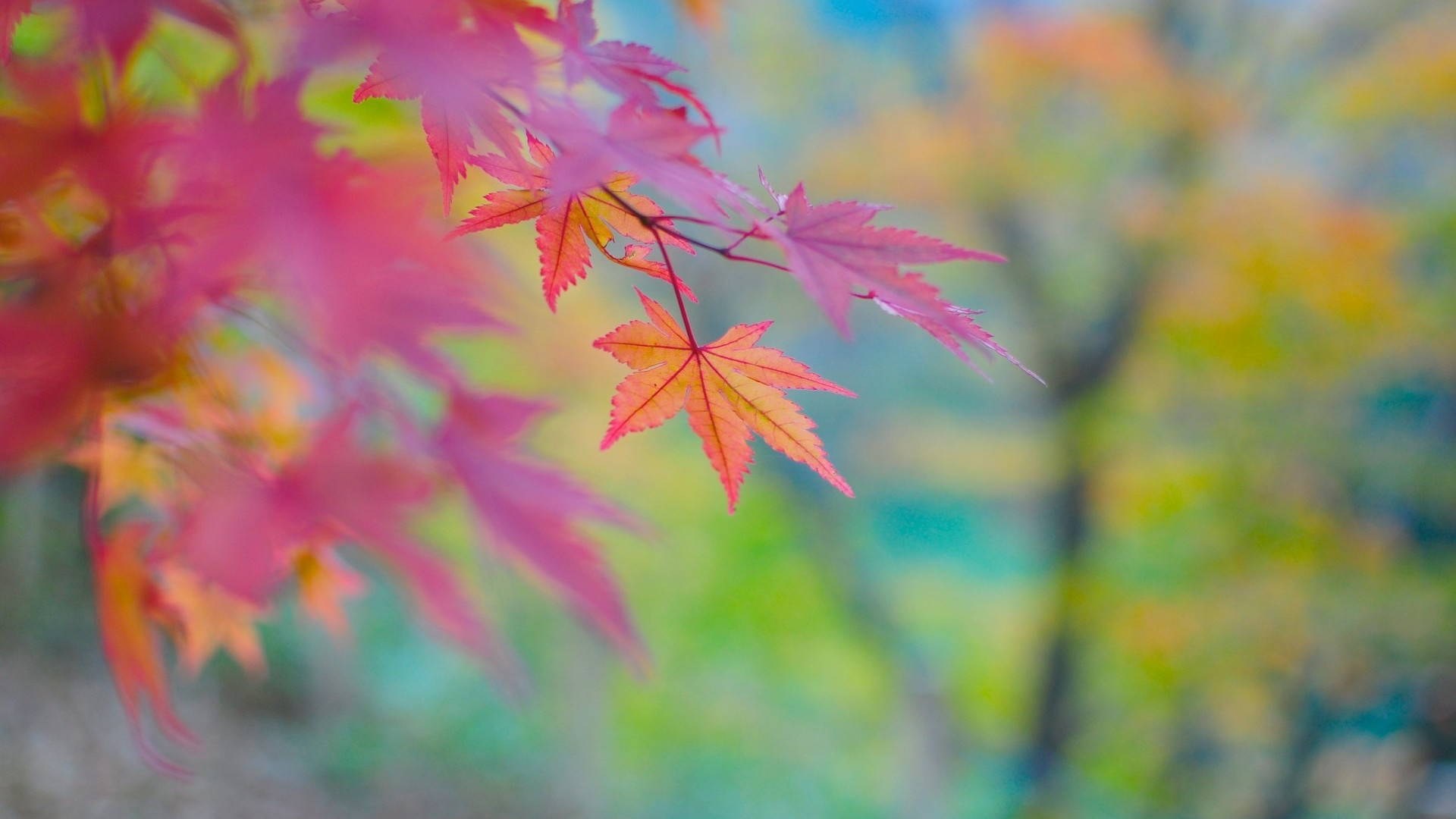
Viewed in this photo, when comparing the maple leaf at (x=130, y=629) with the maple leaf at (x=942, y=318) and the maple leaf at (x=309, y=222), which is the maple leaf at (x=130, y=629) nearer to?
the maple leaf at (x=309, y=222)

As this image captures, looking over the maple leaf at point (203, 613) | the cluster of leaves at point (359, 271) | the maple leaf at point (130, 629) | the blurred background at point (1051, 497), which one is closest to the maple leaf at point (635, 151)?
the cluster of leaves at point (359, 271)

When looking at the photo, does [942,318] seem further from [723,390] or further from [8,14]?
[8,14]

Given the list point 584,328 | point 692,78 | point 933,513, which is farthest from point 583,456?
point 933,513

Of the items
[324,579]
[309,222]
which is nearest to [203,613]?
[324,579]

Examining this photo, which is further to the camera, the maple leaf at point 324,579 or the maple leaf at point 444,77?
Result: the maple leaf at point 324,579

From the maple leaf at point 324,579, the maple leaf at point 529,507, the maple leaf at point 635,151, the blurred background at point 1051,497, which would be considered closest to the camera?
the maple leaf at point 635,151

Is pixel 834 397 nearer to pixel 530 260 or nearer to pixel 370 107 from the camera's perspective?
pixel 530 260
